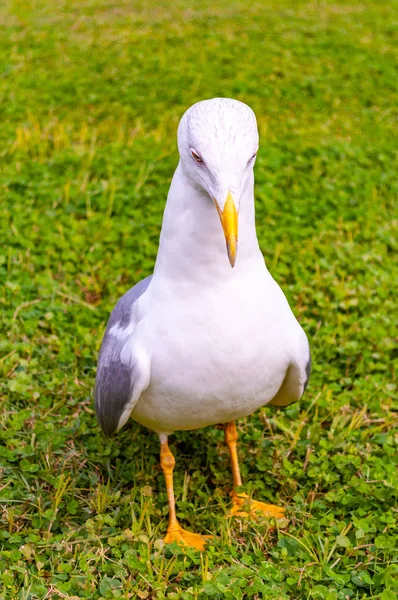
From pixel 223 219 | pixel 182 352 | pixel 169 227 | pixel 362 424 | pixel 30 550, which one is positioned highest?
pixel 223 219

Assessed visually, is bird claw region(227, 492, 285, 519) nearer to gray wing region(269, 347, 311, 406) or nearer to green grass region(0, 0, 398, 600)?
green grass region(0, 0, 398, 600)

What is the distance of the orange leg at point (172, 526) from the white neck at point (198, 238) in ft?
2.69

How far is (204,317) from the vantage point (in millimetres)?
2475

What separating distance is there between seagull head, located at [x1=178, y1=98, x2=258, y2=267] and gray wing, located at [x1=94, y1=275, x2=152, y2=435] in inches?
25.5

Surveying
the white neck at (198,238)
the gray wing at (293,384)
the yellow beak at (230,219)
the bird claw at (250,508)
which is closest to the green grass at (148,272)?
the bird claw at (250,508)

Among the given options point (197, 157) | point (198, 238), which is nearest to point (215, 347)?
point (198, 238)

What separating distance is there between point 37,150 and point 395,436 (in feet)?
11.0

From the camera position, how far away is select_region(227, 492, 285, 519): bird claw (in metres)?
2.90

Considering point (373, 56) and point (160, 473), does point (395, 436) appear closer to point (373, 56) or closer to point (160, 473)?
point (160, 473)

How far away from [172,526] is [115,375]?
675 mm

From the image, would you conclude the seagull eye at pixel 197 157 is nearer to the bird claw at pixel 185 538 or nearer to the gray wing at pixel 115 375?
the gray wing at pixel 115 375

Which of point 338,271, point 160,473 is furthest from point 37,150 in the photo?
point 160,473

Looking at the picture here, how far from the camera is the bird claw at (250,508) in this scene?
290cm

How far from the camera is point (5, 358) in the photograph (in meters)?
3.59
